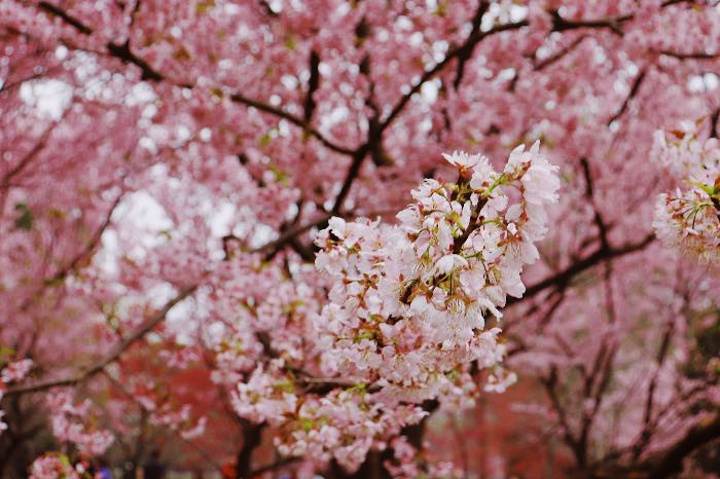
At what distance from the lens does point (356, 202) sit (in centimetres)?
680

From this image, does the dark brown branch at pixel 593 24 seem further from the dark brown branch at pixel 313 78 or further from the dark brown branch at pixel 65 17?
the dark brown branch at pixel 65 17

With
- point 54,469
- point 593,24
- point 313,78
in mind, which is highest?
point 313,78

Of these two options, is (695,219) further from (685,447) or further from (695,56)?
(685,447)

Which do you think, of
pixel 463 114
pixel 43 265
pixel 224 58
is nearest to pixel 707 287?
pixel 463 114

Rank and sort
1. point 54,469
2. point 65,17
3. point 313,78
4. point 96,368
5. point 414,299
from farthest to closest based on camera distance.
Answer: point 313,78
point 65,17
point 96,368
point 54,469
point 414,299

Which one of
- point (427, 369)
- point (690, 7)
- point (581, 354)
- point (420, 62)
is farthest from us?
point (581, 354)

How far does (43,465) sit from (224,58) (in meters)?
4.67

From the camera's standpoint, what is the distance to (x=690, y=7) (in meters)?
5.20

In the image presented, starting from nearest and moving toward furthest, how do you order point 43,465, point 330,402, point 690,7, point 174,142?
point 330,402 → point 43,465 → point 690,7 → point 174,142

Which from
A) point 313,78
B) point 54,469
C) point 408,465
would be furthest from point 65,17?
point 408,465

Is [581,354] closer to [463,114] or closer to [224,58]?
[463,114]

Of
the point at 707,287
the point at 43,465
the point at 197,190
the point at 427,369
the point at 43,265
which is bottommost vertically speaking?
the point at 43,465

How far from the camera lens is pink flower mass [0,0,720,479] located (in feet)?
6.77

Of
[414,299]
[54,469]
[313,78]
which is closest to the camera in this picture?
[414,299]
